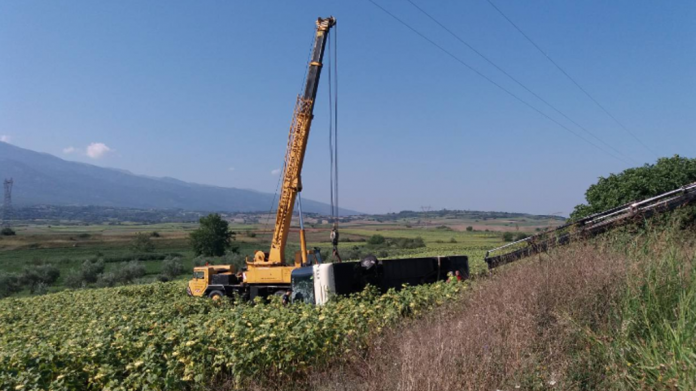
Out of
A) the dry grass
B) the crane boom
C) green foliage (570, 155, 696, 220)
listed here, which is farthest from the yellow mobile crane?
green foliage (570, 155, 696, 220)

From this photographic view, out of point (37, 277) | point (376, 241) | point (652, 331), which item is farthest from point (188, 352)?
point (376, 241)

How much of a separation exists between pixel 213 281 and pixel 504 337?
16.3 m

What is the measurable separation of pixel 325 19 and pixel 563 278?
604 inches

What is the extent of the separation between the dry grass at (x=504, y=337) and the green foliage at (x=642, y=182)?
14.5m

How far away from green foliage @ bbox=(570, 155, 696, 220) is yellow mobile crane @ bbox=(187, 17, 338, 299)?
12.6 meters

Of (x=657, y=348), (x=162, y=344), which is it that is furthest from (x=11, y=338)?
(x=657, y=348)

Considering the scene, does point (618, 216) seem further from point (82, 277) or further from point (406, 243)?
point (406, 243)

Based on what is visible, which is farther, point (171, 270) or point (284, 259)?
point (171, 270)

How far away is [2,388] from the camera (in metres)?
5.77

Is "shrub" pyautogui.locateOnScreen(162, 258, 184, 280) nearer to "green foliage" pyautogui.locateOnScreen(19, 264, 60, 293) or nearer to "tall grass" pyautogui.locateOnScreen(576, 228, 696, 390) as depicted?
"green foliage" pyautogui.locateOnScreen(19, 264, 60, 293)

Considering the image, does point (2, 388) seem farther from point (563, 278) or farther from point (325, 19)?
point (325, 19)

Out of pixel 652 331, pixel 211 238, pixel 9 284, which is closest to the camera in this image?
pixel 652 331

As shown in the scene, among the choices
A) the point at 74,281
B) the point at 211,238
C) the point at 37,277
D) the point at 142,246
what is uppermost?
the point at 211,238

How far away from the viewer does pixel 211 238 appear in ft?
214
